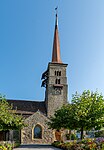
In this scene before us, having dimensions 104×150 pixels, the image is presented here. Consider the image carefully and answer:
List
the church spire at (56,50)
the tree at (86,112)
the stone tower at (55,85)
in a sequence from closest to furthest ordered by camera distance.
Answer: the tree at (86,112)
the stone tower at (55,85)
the church spire at (56,50)

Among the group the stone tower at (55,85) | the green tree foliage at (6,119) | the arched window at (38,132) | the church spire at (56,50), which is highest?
the church spire at (56,50)

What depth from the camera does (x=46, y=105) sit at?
193ft

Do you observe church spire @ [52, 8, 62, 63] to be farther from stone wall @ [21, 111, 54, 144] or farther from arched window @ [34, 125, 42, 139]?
arched window @ [34, 125, 42, 139]

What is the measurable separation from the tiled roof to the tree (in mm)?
20612

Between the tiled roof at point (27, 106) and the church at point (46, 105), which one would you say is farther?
the tiled roof at point (27, 106)

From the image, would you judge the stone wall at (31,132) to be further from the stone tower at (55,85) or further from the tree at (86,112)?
the tree at (86,112)

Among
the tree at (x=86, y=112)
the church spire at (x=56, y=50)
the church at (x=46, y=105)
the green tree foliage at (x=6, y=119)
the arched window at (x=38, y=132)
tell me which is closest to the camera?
the green tree foliage at (x=6, y=119)

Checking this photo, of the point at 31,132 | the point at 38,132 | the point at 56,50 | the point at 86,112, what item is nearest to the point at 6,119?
the point at 86,112

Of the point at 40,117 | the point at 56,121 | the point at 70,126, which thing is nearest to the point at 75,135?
the point at 40,117

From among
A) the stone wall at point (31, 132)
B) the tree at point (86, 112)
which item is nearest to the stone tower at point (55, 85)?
the stone wall at point (31, 132)

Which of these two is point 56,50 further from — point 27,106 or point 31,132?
point 31,132

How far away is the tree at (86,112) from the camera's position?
33625 mm

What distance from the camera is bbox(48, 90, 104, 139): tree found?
33.6m

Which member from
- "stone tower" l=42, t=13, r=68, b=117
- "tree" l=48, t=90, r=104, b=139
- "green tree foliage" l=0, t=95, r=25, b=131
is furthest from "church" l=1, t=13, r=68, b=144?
"tree" l=48, t=90, r=104, b=139
